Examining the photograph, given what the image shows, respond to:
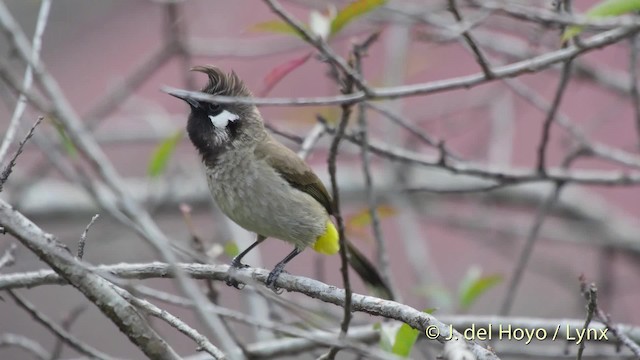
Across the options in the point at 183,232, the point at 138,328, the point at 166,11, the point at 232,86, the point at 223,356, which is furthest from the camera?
the point at 183,232

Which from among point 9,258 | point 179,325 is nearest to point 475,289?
point 179,325

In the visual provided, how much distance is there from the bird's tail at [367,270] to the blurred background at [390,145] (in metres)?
0.13

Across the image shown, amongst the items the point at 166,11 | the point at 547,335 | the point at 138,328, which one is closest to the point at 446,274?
the point at 166,11

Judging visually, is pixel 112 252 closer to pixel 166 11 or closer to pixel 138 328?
pixel 166 11

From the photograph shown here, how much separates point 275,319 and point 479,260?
432 cm

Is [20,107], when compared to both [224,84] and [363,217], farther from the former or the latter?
[363,217]

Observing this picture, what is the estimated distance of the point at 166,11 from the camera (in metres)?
4.89

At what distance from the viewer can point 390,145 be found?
4648mm

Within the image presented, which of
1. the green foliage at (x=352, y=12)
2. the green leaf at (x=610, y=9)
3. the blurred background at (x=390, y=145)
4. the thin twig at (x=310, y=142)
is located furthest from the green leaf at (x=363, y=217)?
the green leaf at (x=610, y=9)

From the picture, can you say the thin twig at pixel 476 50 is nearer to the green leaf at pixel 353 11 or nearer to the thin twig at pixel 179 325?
the green leaf at pixel 353 11

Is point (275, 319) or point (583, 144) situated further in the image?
point (583, 144)

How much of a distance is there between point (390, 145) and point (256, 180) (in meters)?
1.36

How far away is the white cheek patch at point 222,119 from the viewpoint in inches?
139

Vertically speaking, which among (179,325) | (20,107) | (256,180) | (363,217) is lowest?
(179,325)
